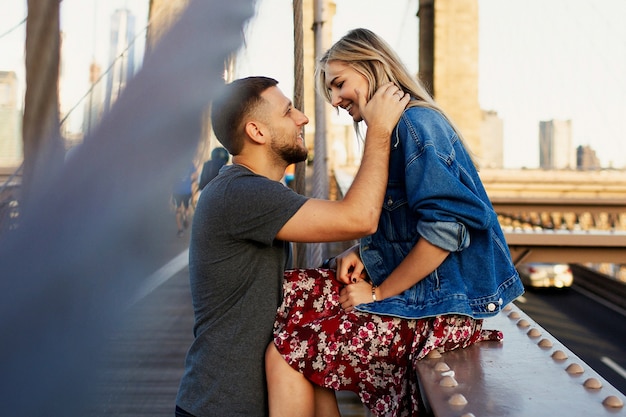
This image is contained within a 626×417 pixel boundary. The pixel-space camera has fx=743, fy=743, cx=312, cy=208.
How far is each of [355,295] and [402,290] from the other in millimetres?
120

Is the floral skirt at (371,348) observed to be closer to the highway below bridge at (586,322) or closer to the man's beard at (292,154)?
the man's beard at (292,154)

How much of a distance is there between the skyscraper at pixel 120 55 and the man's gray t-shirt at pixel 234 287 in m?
0.46

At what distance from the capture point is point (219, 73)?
300 centimetres

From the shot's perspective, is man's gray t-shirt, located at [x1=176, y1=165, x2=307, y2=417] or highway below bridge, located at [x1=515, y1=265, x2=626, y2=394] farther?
highway below bridge, located at [x1=515, y1=265, x2=626, y2=394]

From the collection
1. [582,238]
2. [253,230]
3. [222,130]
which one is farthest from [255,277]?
[582,238]

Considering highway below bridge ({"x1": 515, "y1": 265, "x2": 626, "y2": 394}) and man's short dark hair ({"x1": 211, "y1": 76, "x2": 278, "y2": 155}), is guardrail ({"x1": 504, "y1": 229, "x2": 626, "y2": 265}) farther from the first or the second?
man's short dark hair ({"x1": 211, "y1": 76, "x2": 278, "y2": 155})

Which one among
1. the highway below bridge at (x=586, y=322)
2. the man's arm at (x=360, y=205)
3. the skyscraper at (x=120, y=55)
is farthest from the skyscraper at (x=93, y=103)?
the highway below bridge at (x=586, y=322)

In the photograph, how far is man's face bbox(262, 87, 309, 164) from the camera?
1896mm

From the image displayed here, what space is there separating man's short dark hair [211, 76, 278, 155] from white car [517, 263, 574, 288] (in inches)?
→ 546

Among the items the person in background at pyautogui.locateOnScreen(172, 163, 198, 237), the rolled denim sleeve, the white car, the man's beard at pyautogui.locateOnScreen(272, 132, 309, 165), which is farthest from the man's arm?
the white car

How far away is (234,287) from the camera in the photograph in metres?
1.79

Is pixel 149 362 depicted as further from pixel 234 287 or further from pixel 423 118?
pixel 423 118

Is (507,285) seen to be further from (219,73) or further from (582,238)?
(582,238)

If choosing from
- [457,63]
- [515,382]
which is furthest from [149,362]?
[457,63]
